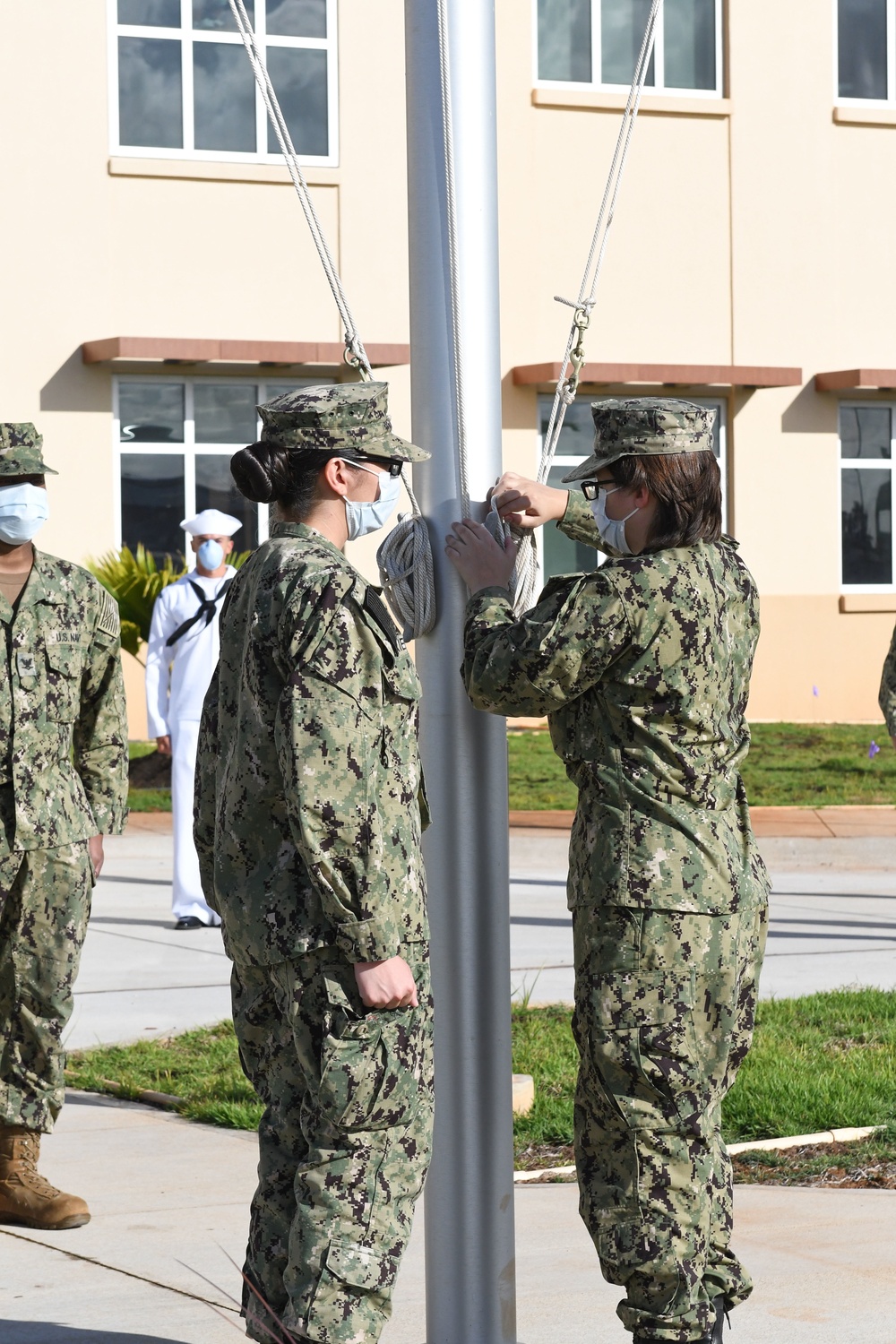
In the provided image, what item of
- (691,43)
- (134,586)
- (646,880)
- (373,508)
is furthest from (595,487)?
(691,43)

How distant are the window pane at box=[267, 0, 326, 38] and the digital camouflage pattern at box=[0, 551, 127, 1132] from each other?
14448mm

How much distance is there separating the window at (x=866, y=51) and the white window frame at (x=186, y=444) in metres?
6.75

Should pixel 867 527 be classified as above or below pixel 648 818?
above

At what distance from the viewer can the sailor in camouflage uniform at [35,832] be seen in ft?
→ 17.2

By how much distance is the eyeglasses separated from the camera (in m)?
4.14

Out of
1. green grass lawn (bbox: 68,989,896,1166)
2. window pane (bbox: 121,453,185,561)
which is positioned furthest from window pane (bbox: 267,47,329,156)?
green grass lawn (bbox: 68,989,896,1166)

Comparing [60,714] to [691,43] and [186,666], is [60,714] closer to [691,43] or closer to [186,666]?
[186,666]

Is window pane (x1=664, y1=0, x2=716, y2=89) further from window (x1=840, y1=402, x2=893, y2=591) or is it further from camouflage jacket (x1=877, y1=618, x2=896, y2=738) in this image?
camouflage jacket (x1=877, y1=618, x2=896, y2=738)

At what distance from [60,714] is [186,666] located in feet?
16.4

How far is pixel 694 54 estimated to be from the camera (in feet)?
66.4

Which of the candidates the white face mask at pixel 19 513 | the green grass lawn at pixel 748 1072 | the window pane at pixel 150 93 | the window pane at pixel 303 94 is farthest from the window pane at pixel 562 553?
the white face mask at pixel 19 513

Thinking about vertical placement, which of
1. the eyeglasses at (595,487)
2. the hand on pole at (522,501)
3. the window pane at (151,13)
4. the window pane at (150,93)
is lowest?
the hand on pole at (522,501)

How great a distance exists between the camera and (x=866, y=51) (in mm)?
20922

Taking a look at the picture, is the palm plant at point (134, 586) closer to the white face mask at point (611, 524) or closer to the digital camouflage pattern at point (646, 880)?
the white face mask at point (611, 524)
